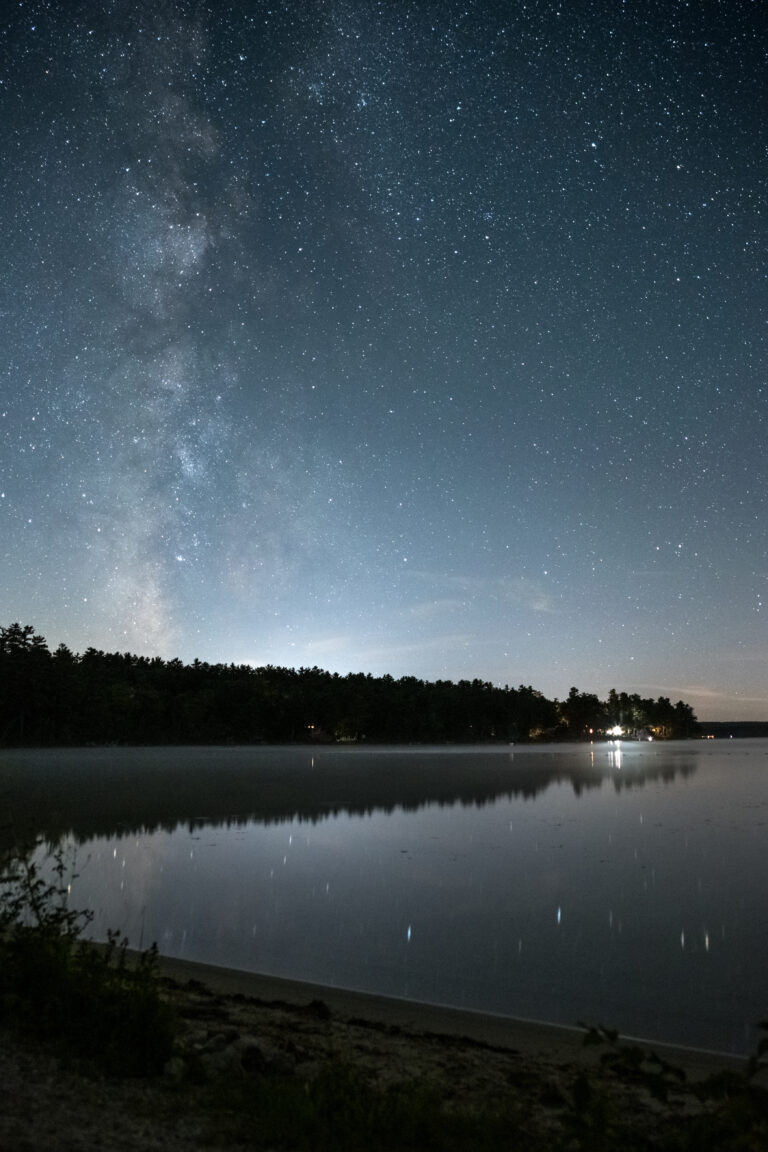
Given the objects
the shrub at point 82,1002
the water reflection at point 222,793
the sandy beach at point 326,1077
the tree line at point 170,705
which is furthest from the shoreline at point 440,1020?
the tree line at point 170,705

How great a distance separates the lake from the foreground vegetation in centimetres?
265

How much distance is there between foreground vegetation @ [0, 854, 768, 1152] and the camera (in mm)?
5242

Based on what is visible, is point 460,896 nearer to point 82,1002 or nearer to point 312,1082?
point 82,1002

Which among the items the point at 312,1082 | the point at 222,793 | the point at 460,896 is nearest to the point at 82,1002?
the point at 312,1082

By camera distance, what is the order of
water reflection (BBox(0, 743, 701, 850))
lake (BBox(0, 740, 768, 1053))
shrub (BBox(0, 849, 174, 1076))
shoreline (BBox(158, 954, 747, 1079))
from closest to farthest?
shrub (BBox(0, 849, 174, 1076)) → shoreline (BBox(158, 954, 747, 1079)) → lake (BBox(0, 740, 768, 1053)) → water reflection (BBox(0, 743, 701, 850))

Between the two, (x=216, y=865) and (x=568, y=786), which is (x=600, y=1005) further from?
(x=568, y=786)

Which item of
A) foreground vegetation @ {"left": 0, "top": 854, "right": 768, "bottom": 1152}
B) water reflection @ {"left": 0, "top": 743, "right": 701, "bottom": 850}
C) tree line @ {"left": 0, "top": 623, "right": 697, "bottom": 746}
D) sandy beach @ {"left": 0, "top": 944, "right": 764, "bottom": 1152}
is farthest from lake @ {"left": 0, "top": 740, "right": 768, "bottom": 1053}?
tree line @ {"left": 0, "top": 623, "right": 697, "bottom": 746}

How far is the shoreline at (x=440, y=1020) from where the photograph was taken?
847 cm

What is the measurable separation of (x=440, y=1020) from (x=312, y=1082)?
139 inches

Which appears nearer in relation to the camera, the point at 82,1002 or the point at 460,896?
the point at 82,1002

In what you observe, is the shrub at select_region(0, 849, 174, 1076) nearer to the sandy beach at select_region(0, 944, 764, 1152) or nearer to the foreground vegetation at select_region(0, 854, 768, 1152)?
the foreground vegetation at select_region(0, 854, 768, 1152)

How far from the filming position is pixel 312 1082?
6.39 m

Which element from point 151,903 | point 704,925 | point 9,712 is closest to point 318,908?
point 151,903

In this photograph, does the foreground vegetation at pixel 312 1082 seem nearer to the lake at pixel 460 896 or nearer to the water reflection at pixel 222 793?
the lake at pixel 460 896
